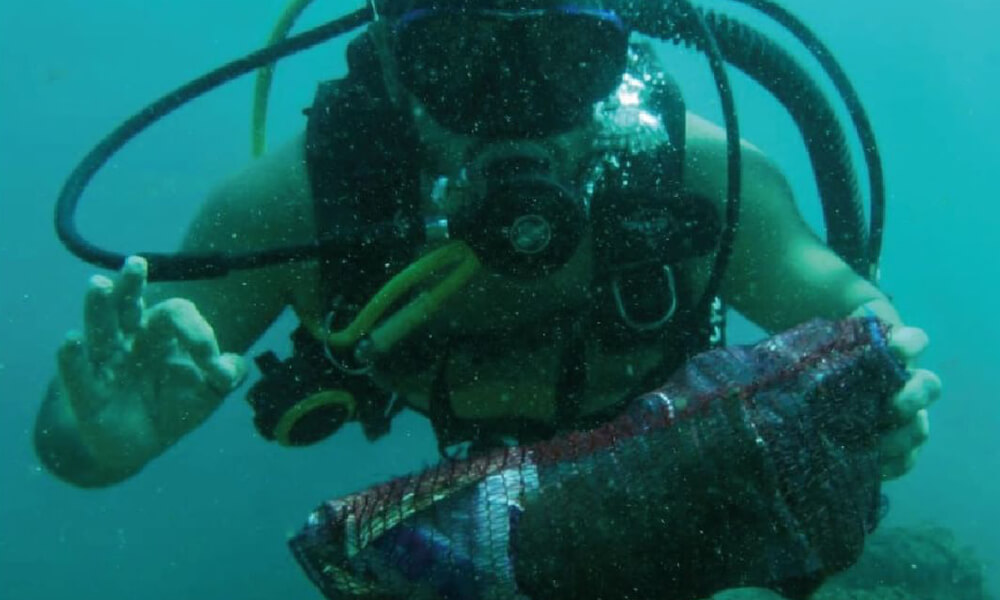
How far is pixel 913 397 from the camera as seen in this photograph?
1794 mm

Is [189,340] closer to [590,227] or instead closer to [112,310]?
[112,310]

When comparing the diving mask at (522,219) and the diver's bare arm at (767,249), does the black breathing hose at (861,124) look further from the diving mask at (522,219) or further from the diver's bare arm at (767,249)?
the diving mask at (522,219)

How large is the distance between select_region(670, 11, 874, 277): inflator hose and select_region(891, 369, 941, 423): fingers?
47.2 inches

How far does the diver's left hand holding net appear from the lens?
145 centimetres

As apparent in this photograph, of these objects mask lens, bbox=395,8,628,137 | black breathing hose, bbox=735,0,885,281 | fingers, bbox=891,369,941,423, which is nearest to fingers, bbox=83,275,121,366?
mask lens, bbox=395,8,628,137

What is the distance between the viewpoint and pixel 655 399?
1.64 meters

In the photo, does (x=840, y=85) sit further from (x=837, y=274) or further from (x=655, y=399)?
(x=655, y=399)

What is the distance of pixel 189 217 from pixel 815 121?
24821 millimetres

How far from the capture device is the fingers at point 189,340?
1936 millimetres

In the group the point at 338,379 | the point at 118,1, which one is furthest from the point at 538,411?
the point at 118,1

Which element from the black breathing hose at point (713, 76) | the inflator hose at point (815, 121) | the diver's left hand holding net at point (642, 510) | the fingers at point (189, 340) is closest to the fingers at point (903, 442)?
the diver's left hand holding net at point (642, 510)

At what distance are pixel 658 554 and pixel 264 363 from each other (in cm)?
183

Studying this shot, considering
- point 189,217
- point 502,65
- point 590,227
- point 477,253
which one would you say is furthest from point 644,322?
point 189,217

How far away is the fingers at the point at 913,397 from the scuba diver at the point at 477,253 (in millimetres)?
13
